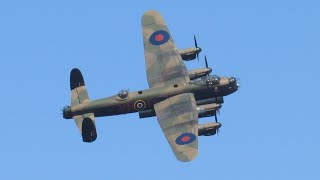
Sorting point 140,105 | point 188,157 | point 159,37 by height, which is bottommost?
point 188,157

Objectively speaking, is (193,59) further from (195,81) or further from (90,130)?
(90,130)

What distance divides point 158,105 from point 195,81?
14.0 ft

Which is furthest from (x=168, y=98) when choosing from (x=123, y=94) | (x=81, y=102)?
(x=81, y=102)

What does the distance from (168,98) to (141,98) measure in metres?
2.61

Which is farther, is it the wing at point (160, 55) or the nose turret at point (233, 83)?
the wing at point (160, 55)

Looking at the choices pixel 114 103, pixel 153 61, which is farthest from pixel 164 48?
pixel 114 103

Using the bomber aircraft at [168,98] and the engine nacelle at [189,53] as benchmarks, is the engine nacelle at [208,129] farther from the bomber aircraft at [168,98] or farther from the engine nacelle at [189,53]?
the engine nacelle at [189,53]

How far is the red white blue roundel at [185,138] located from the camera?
280ft

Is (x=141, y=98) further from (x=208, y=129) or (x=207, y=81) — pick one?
(x=208, y=129)

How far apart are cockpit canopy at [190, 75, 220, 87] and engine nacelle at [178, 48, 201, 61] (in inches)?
183

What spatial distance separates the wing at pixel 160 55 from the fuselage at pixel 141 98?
1.05 meters

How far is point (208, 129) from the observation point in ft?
289

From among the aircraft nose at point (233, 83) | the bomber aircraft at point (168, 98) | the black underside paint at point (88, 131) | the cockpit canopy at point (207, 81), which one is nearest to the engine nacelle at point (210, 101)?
the bomber aircraft at point (168, 98)

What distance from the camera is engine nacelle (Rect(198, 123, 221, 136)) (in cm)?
8812
